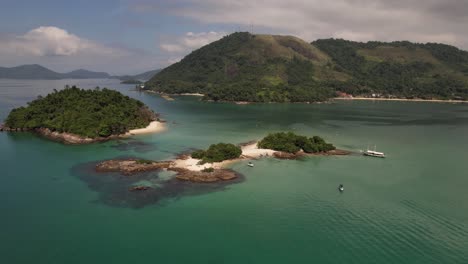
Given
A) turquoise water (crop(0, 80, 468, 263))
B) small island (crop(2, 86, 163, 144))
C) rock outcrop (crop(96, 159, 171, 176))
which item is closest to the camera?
turquoise water (crop(0, 80, 468, 263))

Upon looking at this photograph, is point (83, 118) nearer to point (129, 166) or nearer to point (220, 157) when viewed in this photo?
point (129, 166)

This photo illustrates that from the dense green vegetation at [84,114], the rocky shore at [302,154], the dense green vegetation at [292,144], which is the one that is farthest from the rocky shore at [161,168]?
the dense green vegetation at [84,114]

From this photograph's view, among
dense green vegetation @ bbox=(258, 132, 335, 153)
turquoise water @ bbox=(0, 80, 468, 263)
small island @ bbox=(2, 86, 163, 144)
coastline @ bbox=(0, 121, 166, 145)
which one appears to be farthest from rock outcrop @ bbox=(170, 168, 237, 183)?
small island @ bbox=(2, 86, 163, 144)

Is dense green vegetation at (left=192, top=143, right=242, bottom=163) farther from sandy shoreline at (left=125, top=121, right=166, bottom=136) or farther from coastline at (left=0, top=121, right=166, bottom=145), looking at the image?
sandy shoreline at (left=125, top=121, right=166, bottom=136)

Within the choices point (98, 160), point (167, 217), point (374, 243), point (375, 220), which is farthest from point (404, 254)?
point (98, 160)

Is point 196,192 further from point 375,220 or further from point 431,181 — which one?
point 431,181

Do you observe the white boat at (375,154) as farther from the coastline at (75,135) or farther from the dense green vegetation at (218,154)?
the coastline at (75,135)

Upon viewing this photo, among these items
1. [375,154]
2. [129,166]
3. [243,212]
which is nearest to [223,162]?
[129,166]
